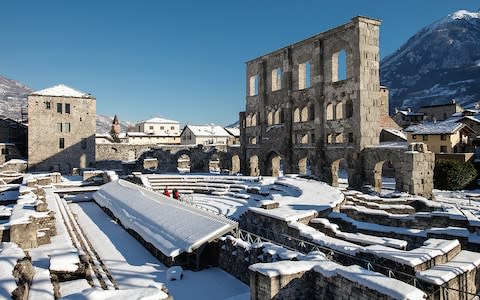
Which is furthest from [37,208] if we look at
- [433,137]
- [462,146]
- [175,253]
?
[462,146]

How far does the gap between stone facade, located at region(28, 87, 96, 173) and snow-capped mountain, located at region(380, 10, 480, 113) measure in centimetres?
11812

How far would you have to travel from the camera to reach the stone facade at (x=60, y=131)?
45812 millimetres

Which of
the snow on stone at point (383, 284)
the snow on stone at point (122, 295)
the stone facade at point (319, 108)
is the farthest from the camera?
the stone facade at point (319, 108)

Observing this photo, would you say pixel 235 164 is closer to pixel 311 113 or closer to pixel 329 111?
pixel 311 113

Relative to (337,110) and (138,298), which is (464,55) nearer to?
(337,110)

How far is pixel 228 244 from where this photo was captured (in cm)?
1168

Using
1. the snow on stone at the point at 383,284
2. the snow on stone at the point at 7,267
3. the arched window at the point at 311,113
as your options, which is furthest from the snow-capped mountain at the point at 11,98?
the snow on stone at the point at 383,284

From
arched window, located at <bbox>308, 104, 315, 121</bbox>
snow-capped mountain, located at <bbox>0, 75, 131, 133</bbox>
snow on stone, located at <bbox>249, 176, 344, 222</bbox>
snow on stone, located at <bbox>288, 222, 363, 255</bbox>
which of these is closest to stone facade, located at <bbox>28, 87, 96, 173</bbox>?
arched window, located at <bbox>308, 104, 315, 121</bbox>

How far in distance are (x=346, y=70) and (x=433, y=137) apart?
822 inches

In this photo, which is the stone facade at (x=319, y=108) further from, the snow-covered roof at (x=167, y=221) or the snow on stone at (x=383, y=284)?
the snow on stone at (x=383, y=284)

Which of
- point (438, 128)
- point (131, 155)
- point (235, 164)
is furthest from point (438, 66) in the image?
point (131, 155)

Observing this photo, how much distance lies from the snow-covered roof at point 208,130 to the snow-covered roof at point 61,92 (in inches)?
1227

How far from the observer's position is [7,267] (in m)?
6.98

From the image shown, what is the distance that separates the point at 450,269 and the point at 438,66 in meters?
183
